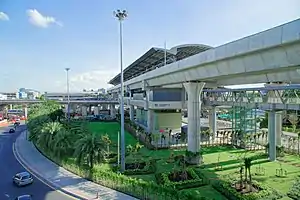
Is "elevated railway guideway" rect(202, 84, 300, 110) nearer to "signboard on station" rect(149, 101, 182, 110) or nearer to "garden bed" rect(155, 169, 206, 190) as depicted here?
"signboard on station" rect(149, 101, 182, 110)

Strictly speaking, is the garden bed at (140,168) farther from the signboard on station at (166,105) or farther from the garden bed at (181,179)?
the signboard on station at (166,105)

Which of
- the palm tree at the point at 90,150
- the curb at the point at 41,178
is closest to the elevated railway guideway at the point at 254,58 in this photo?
the palm tree at the point at 90,150

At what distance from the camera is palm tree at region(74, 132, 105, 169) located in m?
24.8

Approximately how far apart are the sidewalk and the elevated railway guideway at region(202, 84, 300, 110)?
19782 millimetres

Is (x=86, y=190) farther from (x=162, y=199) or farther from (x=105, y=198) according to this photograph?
(x=162, y=199)

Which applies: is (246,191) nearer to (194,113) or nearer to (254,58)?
(254,58)

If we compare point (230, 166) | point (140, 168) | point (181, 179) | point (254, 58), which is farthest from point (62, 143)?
point (254, 58)

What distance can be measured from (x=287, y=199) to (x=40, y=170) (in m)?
22.2

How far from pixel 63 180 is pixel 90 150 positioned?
348 centimetres

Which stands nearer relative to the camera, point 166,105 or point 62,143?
point 62,143

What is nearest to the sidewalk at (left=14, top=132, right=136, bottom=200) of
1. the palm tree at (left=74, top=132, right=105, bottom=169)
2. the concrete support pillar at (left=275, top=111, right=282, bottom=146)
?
the palm tree at (left=74, top=132, right=105, bottom=169)

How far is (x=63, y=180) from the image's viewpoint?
977 inches

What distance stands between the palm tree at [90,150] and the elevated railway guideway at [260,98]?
63.0 ft

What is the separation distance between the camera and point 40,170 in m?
28.8
